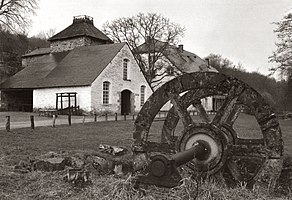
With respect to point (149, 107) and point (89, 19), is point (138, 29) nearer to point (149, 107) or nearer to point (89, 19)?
point (89, 19)

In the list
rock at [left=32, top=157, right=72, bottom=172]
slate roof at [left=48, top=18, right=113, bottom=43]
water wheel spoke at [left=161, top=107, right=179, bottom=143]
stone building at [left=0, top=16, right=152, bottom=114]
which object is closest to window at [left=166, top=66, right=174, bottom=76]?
stone building at [left=0, top=16, right=152, bottom=114]

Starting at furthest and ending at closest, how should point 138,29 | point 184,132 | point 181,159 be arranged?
1. point 138,29
2. point 184,132
3. point 181,159

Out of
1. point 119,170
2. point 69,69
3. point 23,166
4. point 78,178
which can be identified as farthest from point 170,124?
point 69,69

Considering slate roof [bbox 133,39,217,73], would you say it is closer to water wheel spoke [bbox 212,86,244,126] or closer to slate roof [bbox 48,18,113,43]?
slate roof [bbox 48,18,113,43]

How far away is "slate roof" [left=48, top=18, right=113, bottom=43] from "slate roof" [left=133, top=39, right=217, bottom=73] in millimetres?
4482

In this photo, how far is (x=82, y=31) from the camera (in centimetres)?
3603

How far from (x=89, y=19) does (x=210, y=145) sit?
116 ft

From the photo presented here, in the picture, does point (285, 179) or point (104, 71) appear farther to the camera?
point (104, 71)

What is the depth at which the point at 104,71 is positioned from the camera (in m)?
28.3

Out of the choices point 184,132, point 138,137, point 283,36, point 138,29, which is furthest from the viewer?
point 138,29

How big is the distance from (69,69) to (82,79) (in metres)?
3.35

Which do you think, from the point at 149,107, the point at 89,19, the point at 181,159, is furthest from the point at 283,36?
the point at 181,159

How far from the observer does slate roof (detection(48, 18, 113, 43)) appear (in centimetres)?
3619

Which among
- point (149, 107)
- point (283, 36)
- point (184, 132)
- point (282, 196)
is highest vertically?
point (283, 36)
